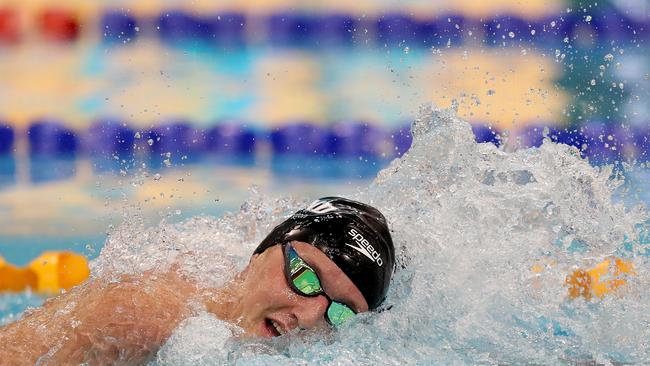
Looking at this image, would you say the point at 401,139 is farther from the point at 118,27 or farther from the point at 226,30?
the point at 118,27

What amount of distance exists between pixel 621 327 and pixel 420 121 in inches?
39.4

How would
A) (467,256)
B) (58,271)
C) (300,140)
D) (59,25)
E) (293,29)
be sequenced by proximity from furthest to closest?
(293,29) → (59,25) → (300,140) → (58,271) → (467,256)

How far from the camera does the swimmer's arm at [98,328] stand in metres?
1.71

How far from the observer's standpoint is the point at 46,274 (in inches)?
146

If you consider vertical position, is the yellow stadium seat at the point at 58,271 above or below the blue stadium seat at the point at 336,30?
below

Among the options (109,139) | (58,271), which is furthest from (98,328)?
(109,139)

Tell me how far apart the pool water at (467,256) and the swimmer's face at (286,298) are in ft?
0.16

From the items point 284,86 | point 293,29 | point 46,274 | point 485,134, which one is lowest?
point 46,274

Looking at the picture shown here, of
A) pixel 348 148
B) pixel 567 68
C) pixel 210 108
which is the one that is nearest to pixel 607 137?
pixel 567 68

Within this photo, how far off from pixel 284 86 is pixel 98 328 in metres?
4.09

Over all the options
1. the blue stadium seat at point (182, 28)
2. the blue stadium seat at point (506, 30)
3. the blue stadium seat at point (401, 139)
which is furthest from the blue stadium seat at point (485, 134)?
the blue stadium seat at point (182, 28)

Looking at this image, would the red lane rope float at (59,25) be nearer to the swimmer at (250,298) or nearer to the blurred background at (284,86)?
the blurred background at (284,86)

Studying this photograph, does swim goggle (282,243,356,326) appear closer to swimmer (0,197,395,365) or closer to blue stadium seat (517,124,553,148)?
Result: swimmer (0,197,395,365)

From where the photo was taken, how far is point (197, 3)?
576cm
